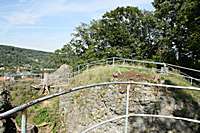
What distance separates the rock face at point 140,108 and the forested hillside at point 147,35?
554 inches

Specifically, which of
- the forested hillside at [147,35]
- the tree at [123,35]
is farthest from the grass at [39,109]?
the tree at [123,35]

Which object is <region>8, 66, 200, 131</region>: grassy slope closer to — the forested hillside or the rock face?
the rock face

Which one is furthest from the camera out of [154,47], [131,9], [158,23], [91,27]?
[91,27]

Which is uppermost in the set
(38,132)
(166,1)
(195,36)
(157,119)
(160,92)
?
(166,1)

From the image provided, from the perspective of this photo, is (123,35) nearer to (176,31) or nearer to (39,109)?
(176,31)

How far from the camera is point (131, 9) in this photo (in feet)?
144

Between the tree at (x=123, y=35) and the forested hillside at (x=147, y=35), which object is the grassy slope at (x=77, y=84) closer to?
the forested hillside at (x=147, y=35)

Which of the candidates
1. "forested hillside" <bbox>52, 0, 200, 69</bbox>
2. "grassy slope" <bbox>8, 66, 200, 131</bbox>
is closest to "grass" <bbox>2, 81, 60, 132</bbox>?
"grassy slope" <bbox>8, 66, 200, 131</bbox>

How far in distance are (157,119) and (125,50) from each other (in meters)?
Answer: 28.6

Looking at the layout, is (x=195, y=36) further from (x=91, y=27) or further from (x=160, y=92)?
(x=91, y=27)

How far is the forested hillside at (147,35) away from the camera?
30052mm

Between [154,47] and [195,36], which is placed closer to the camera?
[195,36]

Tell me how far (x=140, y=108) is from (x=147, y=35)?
3039cm

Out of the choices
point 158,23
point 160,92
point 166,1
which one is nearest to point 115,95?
point 160,92
